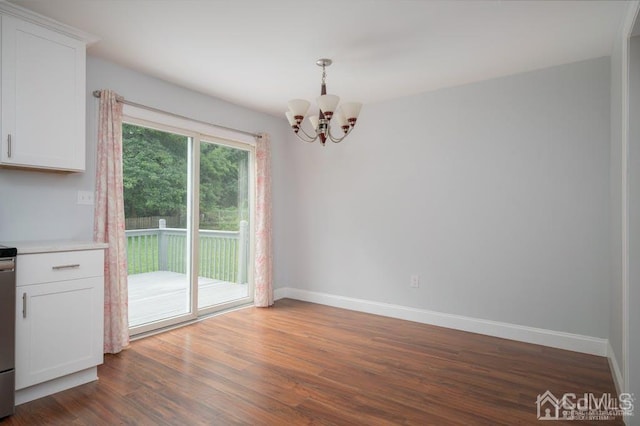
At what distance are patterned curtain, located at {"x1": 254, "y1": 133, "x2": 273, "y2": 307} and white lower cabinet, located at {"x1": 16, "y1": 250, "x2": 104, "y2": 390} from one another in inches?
82.5

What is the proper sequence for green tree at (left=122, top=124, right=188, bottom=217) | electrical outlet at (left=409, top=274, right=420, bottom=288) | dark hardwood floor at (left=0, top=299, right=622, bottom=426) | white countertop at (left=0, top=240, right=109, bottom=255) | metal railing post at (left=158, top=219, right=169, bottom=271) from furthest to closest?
1. electrical outlet at (left=409, top=274, right=420, bottom=288)
2. metal railing post at (left=158, top=219, right=169, bottom=271)
3. green tree at (left=122, top=124, right=188, bottom=217)
4. white countertop at (left=0, top=240, right=109, bottom=255)
5. dark hardwood floor at (left=0, top=299, right=622, bottom=426)

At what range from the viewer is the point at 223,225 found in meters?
4.30

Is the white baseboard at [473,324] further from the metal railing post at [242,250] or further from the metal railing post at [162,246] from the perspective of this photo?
the metal railing post at [162,246]

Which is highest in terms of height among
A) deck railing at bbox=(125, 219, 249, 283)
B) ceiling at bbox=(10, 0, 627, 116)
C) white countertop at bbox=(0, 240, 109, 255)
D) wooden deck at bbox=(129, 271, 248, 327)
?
ceiling at bbox=(10, 0, 627, 116)

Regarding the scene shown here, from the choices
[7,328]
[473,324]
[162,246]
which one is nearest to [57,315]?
[7,328]

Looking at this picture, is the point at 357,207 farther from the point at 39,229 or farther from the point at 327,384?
the point at 39,229

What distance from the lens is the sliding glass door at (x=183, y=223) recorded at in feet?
11.3

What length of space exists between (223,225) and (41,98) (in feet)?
7.29

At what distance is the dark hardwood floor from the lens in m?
2.07

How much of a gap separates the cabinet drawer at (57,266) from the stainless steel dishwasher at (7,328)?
0.09 m

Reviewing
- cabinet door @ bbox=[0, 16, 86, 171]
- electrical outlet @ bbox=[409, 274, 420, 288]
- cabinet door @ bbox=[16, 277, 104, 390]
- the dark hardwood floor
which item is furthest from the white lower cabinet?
electrical outlet @ bbox=[409, 274, 420, 288]

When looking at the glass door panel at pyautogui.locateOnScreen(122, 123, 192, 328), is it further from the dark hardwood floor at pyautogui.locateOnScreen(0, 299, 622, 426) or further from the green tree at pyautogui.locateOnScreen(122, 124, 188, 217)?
the dark hardwood floor at pyautogui.locateOnScreen(0, 299, 622, 426)

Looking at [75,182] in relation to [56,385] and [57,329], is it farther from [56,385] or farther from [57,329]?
[56,385]

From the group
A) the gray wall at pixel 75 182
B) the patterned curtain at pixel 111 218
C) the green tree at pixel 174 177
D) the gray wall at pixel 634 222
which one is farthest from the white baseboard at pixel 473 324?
the gray wall at pixel 75 182
